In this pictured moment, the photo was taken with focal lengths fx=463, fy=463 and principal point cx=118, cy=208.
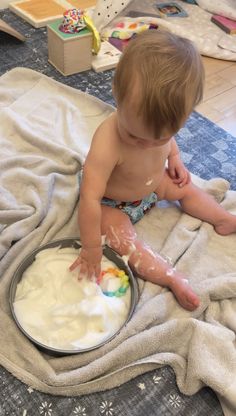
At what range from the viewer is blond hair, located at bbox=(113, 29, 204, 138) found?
74cm

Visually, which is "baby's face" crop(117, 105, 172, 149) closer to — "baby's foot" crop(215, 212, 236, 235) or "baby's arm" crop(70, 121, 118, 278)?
"baby's arm" crop(70, 121, 118, 278)

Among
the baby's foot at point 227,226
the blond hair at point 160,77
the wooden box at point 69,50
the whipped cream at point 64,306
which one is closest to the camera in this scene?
the blond hair at point 160,77

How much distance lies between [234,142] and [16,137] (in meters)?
0.66

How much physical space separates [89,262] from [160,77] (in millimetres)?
394

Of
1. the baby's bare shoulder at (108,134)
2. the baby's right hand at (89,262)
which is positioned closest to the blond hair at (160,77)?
the baby's bare shoulder at (108,134)

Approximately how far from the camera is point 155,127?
0.78 metres

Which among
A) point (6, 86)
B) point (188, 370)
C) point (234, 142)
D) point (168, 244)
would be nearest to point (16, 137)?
point (6, 86)

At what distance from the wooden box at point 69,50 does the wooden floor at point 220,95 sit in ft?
1.41

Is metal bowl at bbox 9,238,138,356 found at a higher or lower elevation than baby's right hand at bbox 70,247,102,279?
lower

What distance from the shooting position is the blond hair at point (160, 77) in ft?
2.43

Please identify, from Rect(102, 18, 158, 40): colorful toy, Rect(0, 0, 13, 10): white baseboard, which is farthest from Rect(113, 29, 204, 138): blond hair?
Rect(0, 0, 13, 10): white baseboard

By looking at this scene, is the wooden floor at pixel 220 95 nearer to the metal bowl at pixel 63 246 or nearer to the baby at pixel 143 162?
the baby at pixel 143 162

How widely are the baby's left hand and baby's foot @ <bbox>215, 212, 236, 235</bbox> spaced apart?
5.1 inches

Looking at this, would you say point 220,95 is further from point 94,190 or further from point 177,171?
point 94,190
